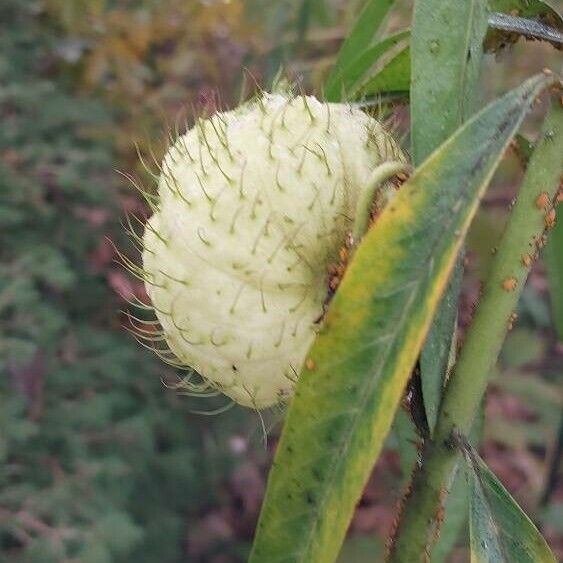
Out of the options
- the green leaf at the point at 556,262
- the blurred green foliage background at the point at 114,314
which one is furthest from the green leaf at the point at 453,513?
the blurred green foliage background at the point at 114,314

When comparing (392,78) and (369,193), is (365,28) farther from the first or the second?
(369,193)

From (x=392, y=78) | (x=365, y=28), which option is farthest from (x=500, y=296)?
(x=365, y=28)

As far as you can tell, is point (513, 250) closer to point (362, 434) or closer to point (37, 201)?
point (362, 434)

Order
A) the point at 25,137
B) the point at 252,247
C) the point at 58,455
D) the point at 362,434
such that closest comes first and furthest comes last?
the point at 362,434 → the point at 252,247 → the point at 58,455 → the point at 25,137

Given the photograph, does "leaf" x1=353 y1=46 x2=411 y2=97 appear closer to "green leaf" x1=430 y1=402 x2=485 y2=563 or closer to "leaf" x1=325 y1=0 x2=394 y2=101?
"leaf" x1=325 y1=0 x2=394 y2=101

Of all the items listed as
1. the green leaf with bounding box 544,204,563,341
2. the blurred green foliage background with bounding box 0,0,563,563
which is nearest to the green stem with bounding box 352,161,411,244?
the green leaf with bounding box 544,204,563,341

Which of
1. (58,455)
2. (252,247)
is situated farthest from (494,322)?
(58,455)

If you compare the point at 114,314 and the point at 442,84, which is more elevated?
the point at 442,84
